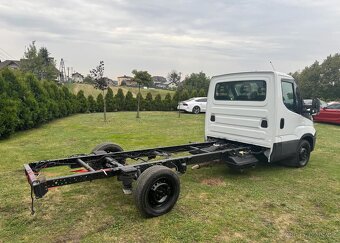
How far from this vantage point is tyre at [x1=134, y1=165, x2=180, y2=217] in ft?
11.8

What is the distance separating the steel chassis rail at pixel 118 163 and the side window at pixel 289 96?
129 centimetres

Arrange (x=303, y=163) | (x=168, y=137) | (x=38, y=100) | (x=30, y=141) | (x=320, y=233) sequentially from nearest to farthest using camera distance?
1. (x=320, y=233)
2. (x=303, y=163)
3. (x=30, y=141)
4. (x=168, y=137)
5. (x=38, y=100)

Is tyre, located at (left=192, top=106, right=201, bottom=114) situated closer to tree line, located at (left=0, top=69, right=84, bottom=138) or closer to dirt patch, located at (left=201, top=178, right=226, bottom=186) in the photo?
tree line, located at (left=0, top=69, right=84, bottom=138)

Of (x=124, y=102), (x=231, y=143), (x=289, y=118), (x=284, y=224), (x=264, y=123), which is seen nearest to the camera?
(x=284, y=224)

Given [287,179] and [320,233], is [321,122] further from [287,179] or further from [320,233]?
[320,233]

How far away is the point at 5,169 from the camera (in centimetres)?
573

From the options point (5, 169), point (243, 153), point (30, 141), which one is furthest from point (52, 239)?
point (30, 141)

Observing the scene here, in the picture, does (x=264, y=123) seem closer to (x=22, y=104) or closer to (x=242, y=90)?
(x=242, y=90)

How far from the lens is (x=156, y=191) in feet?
12.5

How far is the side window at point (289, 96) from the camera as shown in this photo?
557 cm

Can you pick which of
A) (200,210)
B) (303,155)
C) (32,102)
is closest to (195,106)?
(32,102)

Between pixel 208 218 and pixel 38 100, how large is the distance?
1203 cm

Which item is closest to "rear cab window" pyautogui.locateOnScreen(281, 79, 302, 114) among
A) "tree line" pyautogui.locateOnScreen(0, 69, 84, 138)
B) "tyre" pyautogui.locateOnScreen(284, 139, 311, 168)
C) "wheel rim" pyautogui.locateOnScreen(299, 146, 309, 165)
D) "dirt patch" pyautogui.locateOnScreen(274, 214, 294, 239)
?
"tyre" pyautogui.locateOnScreen(284, 139, 311, 168)

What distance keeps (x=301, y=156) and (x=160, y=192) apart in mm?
4154
